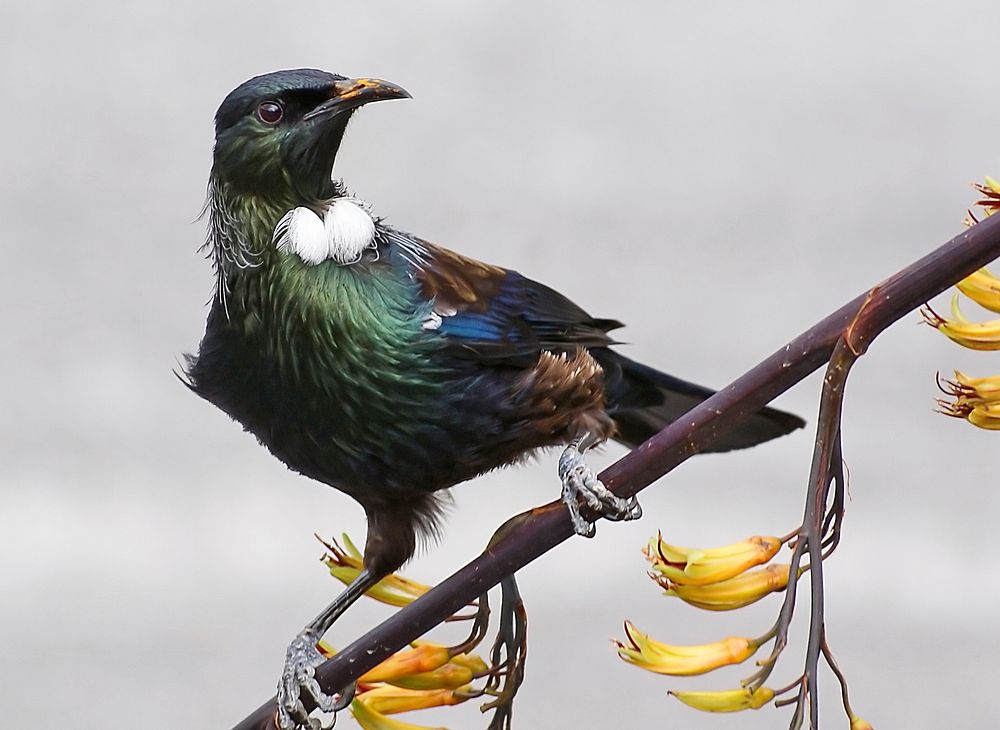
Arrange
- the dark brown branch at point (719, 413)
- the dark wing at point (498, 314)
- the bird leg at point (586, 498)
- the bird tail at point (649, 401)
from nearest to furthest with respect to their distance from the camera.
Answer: the dark brown branch at point (719, 413)
the bird leg at point (586, 498)
the dark wing at point (498, 314)
the bird tail at point (649, 401)

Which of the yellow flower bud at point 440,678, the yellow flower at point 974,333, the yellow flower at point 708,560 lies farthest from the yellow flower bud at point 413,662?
the yellow flower at point 974,333

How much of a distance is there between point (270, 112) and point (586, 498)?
207 millimetres

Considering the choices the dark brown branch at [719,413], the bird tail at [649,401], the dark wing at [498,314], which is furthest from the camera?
the bird tail at [649,401]

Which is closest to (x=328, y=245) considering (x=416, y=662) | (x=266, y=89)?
(x=266, y=89)

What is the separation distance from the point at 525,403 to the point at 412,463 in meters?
0.06

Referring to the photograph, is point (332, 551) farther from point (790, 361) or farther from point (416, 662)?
point (790, 361)

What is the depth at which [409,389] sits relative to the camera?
21.9 inches

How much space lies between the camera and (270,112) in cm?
54

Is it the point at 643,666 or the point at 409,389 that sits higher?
the point at 409,389

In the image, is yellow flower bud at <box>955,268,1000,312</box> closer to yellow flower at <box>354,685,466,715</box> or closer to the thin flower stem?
the thin flower stem

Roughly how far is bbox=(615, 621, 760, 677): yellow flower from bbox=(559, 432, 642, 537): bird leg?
0.04 meters

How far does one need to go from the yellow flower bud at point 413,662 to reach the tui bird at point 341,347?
1.9 inches

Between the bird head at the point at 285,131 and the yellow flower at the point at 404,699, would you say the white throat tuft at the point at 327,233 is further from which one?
the yellow flower at the point at 404,699

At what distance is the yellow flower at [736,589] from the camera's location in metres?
0.41
